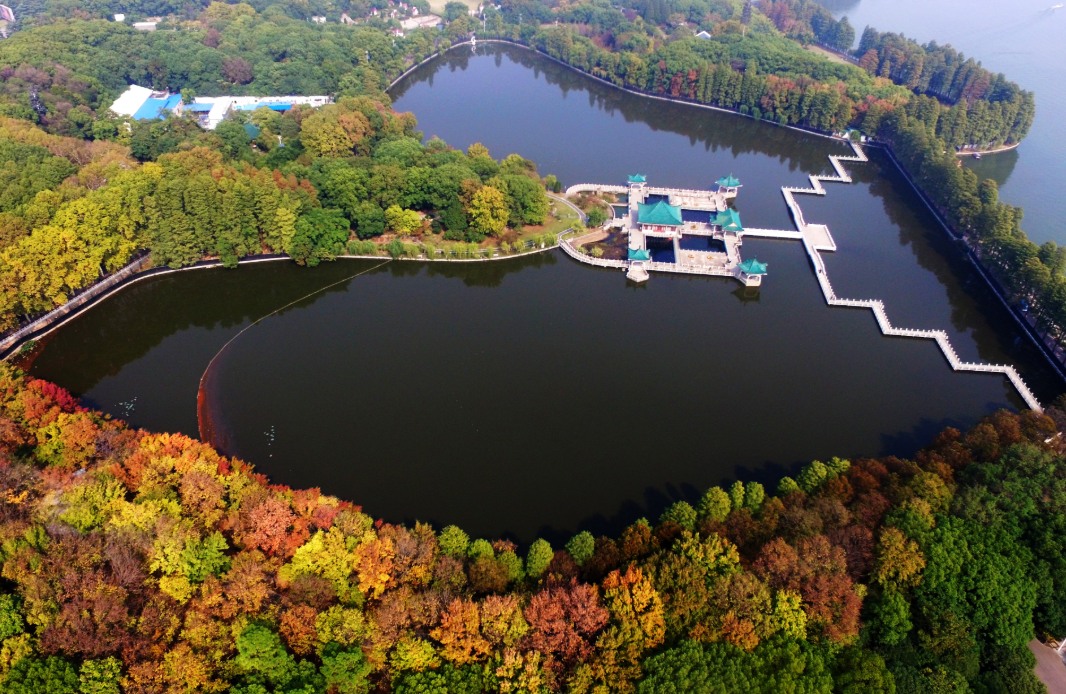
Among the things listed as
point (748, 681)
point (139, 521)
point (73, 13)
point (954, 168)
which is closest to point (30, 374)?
point (139, 521)

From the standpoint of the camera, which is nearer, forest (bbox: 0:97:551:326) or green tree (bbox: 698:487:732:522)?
green tree (bbox: 698:487:732:522)

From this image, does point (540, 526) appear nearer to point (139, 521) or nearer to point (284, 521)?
point (284, 521)

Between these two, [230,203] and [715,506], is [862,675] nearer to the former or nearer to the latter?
[715,506]

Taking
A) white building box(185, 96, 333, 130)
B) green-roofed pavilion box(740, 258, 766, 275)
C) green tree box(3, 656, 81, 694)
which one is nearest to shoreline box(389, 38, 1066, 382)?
green-roofed pavilion box(740, 258, 766, 275)

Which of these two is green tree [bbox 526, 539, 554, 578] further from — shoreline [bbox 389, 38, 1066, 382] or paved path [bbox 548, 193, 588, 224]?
shoreline [bbox 389, 38, 1066, 382]

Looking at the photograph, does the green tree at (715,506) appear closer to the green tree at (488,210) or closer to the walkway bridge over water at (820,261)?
the walkway bridge over water at (820,261)

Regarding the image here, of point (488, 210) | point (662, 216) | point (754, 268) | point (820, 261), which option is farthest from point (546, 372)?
point (820, 261)
